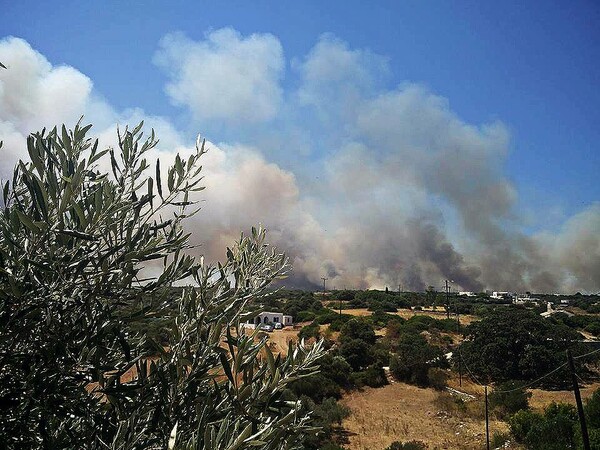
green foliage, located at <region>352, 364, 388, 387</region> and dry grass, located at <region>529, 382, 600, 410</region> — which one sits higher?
green foliage, located at <region>352, 364, 388, 387</region>

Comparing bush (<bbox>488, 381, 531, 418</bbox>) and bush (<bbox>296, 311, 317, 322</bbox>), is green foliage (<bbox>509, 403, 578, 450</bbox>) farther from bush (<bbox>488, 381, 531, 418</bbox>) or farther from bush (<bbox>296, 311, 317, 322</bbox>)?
bush (<bbox>296, 311, 317, 322</bbox>)

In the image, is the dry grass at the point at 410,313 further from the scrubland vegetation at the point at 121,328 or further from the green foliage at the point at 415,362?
the scrubland vegetation at the point at 121,328

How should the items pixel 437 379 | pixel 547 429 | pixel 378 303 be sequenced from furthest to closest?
pixel 378 303
pixel 437 379
pixel 547 429

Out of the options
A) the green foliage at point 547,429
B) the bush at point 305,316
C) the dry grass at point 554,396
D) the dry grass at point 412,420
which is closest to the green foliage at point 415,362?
the dry grass at point 412,420

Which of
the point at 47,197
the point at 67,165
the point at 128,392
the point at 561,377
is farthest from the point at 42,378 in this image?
the point at 561,377

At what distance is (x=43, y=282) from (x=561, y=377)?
145 ft

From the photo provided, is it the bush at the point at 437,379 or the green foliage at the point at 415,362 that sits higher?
the green foliage at the point at 415,362

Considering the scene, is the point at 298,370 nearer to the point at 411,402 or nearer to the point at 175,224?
the point at 175,224

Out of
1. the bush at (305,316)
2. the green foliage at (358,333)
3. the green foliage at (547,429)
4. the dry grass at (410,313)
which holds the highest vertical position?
the dry grass at (410,313)

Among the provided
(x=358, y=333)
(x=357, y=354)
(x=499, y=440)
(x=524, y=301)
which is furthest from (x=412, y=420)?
(x=524, y=301)

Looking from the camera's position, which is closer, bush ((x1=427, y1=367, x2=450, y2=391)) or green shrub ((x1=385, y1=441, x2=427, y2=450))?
green shrub ((x1=385, y1=441, x2=427, y2=450))

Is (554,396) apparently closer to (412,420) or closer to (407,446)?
(412,420)

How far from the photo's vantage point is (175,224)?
3846 mm

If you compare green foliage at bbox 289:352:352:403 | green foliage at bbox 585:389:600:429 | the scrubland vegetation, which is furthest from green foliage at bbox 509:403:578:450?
the scrubland vegetation
